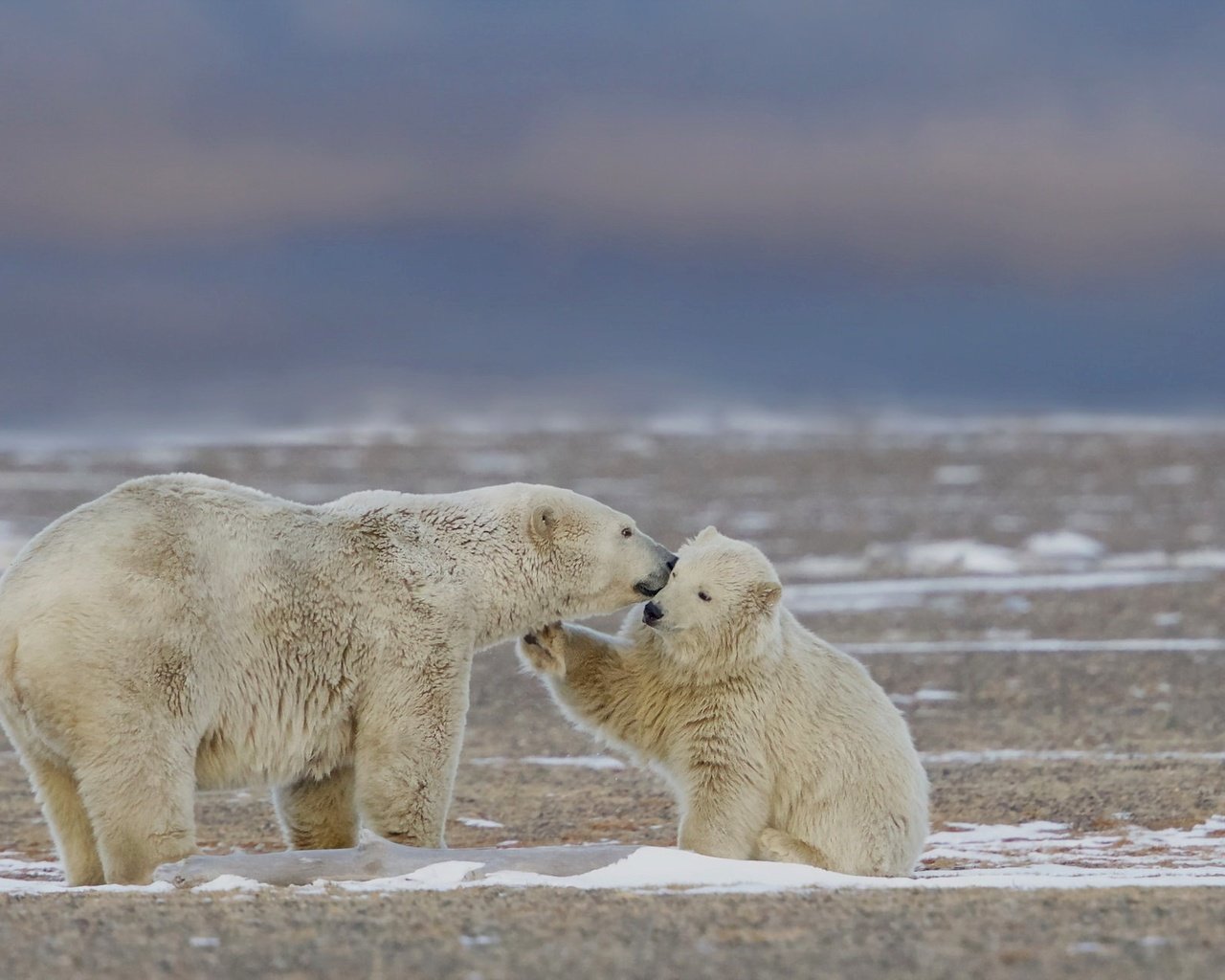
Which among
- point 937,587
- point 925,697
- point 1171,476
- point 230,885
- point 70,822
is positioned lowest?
point 230,885

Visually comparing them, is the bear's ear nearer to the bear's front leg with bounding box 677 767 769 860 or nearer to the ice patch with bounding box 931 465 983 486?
the bear's front leg with bounding box 677 767 769 860

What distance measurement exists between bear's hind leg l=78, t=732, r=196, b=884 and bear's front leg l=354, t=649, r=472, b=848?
0.88m

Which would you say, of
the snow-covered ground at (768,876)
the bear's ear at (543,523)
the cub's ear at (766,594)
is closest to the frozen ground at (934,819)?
the snow-covered ground at (768,876)

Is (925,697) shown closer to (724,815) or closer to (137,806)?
(724,815)

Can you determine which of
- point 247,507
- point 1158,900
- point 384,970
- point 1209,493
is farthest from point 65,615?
point 1209,493

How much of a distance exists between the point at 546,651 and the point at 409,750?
1.09 m

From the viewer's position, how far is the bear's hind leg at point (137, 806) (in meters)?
6.57

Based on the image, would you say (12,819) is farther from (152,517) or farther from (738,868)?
(738,868)

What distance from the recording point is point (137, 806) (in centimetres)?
659

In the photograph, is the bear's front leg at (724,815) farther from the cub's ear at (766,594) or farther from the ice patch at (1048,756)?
the ice patch at (1048,756)

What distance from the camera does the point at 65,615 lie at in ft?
21.6

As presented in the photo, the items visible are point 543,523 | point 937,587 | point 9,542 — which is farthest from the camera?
point 9,542

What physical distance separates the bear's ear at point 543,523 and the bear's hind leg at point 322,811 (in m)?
1.41

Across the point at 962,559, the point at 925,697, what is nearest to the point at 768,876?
the point at 925,697
